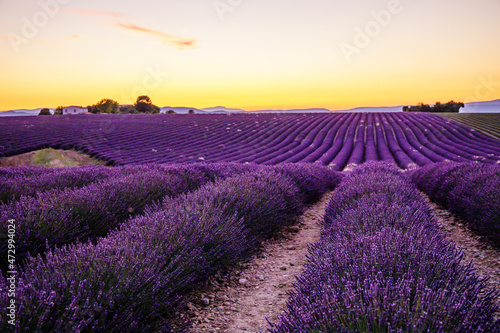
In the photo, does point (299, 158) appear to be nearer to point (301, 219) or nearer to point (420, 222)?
point (301, 219)

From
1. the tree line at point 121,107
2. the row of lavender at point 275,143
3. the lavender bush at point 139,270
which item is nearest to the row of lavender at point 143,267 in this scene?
the lavender bush at point 139,270

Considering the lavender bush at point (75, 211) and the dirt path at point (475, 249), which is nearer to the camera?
the lavender bush at point (75, 211)

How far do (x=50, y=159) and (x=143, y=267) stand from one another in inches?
575

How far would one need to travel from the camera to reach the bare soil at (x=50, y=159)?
→ 44.7 ft

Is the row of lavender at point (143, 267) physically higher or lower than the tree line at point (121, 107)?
lower

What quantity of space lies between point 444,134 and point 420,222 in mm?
21625

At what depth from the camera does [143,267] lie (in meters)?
2.20

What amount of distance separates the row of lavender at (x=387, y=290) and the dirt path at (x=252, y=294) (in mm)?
499

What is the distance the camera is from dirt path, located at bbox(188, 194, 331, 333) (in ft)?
8.28

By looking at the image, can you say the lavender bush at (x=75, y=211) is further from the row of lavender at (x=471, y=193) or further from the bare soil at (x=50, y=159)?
the bare soil at (x=50, y=159)

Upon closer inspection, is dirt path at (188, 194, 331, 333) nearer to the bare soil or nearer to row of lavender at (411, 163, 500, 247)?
row of lavender at (411, 163, 500, 247)

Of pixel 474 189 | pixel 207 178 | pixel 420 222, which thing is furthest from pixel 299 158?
pixel 420 222

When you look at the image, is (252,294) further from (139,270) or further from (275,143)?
(275,143)

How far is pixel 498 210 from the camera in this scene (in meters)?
3.75
